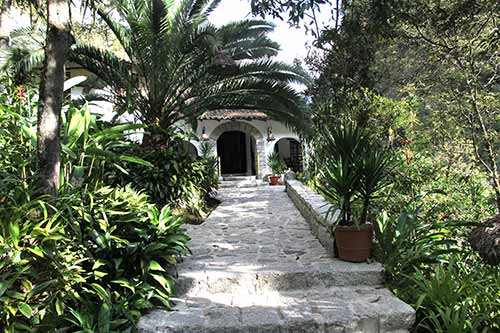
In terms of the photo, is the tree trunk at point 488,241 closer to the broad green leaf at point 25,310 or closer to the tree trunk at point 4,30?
the broad green leaf at point 25,310

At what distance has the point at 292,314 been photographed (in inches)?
119

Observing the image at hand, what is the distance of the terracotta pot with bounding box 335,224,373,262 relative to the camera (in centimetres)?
371

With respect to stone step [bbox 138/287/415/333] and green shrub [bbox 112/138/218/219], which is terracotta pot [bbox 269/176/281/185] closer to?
green shrub [bbox 112/138/218/219]

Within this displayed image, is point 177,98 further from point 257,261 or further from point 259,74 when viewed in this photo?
point 257,261

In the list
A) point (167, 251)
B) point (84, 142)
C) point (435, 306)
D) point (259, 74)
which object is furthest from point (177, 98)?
point (435, 306)

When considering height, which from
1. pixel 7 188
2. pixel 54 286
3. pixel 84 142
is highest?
pixel 84 142

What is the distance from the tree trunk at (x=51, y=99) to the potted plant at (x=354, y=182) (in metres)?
2.77

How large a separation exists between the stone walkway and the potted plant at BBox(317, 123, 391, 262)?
20 centimetres

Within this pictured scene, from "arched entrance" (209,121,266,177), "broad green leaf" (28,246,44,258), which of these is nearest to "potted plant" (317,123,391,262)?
"broad green leaf" (28,246,44,258)

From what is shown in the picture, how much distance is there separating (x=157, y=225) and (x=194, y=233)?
201cm

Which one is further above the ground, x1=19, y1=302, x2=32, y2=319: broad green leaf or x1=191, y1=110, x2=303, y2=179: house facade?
x1=191, y1=110, x2=303, y2=179: house facade

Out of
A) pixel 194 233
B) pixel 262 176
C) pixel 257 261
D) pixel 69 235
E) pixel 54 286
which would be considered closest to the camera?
pixel 54 286

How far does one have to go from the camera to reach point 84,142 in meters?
3.83

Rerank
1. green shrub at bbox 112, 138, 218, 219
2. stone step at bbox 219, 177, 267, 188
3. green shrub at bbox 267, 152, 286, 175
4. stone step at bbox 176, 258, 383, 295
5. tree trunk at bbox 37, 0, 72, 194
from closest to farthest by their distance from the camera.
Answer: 1. tree trunk at bbox 37, 0, 72, 194
2. stone step at bbox 176, 258, 383, 295
3. green shrub at bbox 112, 138, 218, 219
4. stone step at bbox 219, 177, 267, 188
5. green shrub at bbox 267, 152, 286, 175
